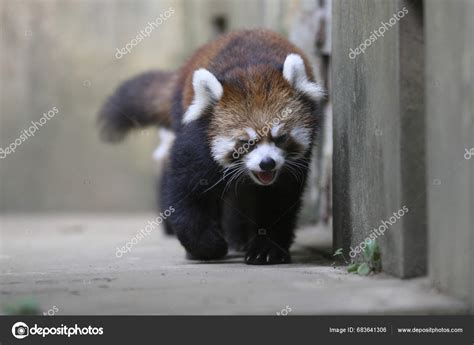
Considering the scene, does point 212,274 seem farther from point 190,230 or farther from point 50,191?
point 50,191

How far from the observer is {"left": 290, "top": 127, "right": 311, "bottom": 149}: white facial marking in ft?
21.1

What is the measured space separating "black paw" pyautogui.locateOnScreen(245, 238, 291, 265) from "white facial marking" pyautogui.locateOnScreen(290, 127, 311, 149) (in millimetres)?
928

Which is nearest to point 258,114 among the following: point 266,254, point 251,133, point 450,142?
point 251,133

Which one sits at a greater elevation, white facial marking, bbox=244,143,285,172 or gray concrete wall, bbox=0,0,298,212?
gray concrete wall, bbox=0,0,298,212

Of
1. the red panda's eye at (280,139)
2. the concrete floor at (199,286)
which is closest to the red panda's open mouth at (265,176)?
the red panda's eye at (280,139)

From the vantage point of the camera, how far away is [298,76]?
6512mm

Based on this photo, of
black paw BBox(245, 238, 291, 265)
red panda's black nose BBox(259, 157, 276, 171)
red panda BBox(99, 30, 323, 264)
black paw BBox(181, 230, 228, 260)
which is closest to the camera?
red panda's black nose BBox(259, 157, 276, 171)

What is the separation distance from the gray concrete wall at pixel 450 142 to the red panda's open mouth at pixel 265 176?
69.4 inches

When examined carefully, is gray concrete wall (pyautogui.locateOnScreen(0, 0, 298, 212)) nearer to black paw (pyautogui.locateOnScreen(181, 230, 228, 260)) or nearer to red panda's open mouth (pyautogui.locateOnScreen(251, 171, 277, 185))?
black paw (pyautogui.locateOnScreen(181, 230, 228, 260))

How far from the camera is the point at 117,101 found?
9.96 meters

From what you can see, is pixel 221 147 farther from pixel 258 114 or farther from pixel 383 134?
pixel 383 134

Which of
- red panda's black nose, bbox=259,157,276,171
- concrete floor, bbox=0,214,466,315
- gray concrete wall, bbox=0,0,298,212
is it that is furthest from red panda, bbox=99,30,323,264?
Result: gray concrete wall, bbox=0,0,298,212

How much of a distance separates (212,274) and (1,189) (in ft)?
30.7
